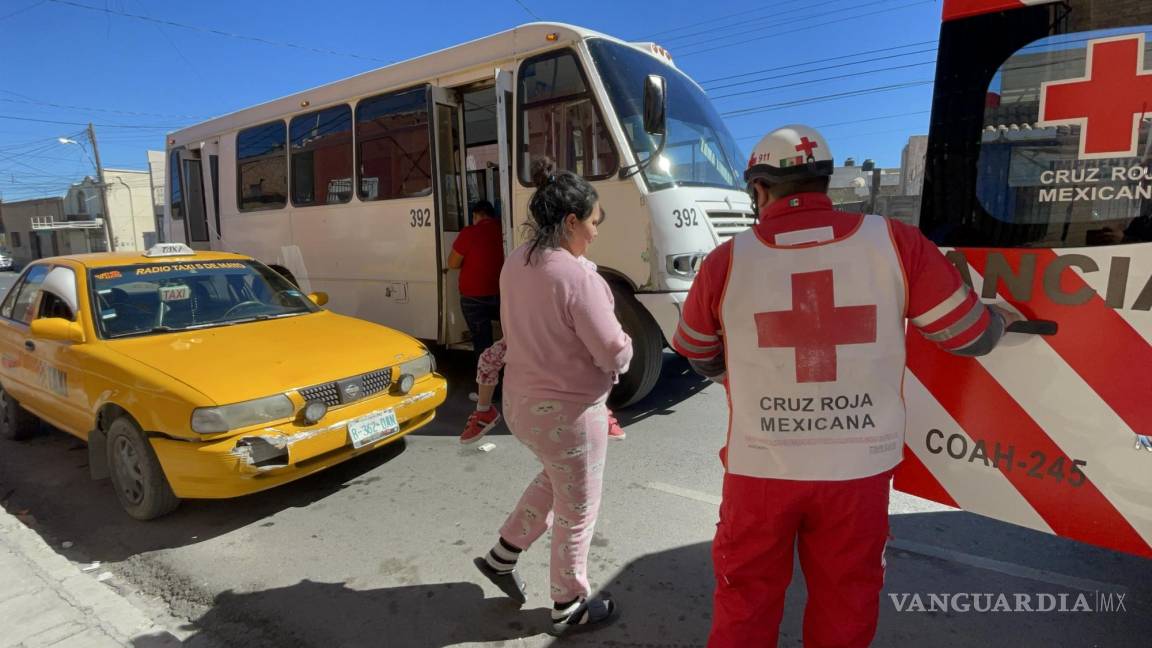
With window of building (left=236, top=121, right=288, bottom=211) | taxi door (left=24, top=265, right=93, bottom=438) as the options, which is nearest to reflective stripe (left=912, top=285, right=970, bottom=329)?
taxi door (left=24, top=265, right=93, bottom=438)

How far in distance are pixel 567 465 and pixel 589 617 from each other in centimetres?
75

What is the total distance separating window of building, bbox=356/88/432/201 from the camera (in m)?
5.95

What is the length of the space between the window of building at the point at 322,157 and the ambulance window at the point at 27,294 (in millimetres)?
2751

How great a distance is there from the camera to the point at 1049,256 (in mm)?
1753

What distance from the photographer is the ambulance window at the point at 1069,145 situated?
1623 mm

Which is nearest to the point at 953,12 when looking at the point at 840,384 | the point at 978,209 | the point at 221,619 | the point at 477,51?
the point at 978,209

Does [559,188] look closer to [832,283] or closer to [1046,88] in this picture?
[832,283]

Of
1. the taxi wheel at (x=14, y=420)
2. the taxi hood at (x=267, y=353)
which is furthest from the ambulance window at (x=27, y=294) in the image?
the taxi hood at (x=267, y=353)

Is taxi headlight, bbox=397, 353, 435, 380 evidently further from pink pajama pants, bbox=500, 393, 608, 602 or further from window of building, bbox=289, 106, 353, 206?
window of building, bbox=289, 106, 353, 206

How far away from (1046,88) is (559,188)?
151 cm

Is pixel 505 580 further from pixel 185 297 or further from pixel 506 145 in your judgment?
pixel 506 145

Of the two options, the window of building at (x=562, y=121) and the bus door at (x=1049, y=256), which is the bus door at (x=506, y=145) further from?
the bus door at (x=1049, y=256)

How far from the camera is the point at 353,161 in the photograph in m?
6.62

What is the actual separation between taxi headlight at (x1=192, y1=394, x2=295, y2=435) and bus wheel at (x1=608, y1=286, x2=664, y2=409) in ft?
7.84
